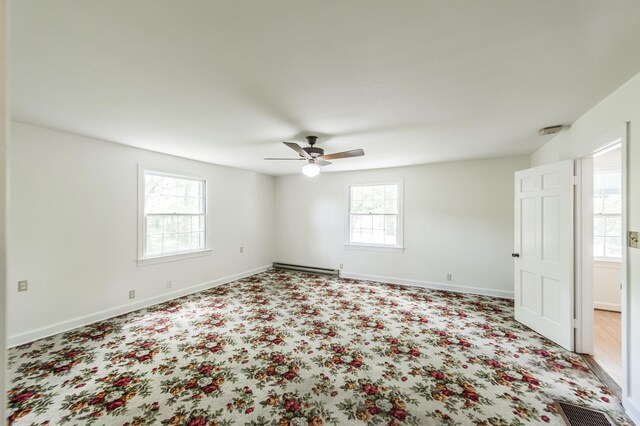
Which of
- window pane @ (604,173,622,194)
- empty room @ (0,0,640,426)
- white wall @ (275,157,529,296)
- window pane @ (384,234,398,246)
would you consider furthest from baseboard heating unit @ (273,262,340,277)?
window pane @ (604,173,622,194)

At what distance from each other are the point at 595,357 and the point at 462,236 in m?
Answer: 2.34

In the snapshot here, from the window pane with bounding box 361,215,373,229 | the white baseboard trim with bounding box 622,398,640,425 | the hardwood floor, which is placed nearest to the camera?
the white baseboard trim with bounding box 622,398,640,425

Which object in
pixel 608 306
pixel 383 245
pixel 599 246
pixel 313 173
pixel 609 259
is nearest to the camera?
pixel 313 173

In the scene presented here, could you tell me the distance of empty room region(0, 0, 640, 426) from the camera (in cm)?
144

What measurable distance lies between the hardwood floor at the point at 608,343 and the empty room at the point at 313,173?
30 millimetres

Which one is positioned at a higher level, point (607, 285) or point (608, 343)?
point (607, 285)

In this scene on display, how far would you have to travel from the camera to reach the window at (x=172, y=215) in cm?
403

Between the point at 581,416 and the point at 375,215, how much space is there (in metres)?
3.97

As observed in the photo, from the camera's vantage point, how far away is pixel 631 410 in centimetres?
185

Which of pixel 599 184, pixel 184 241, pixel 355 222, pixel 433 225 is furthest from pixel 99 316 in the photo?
pixel 599 184

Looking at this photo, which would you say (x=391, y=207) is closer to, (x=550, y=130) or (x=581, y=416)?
(x=550, y=130)

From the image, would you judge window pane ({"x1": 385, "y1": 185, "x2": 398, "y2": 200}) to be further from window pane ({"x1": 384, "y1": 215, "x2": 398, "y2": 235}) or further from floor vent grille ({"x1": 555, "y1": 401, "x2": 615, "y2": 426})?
floor vent grille ({"x1": 555, "y1": 401, "x2": 615, "y2": 426})

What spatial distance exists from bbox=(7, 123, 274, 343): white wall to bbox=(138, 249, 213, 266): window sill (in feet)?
0.27

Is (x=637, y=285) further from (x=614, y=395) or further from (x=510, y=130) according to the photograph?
(x=510, y=130)
